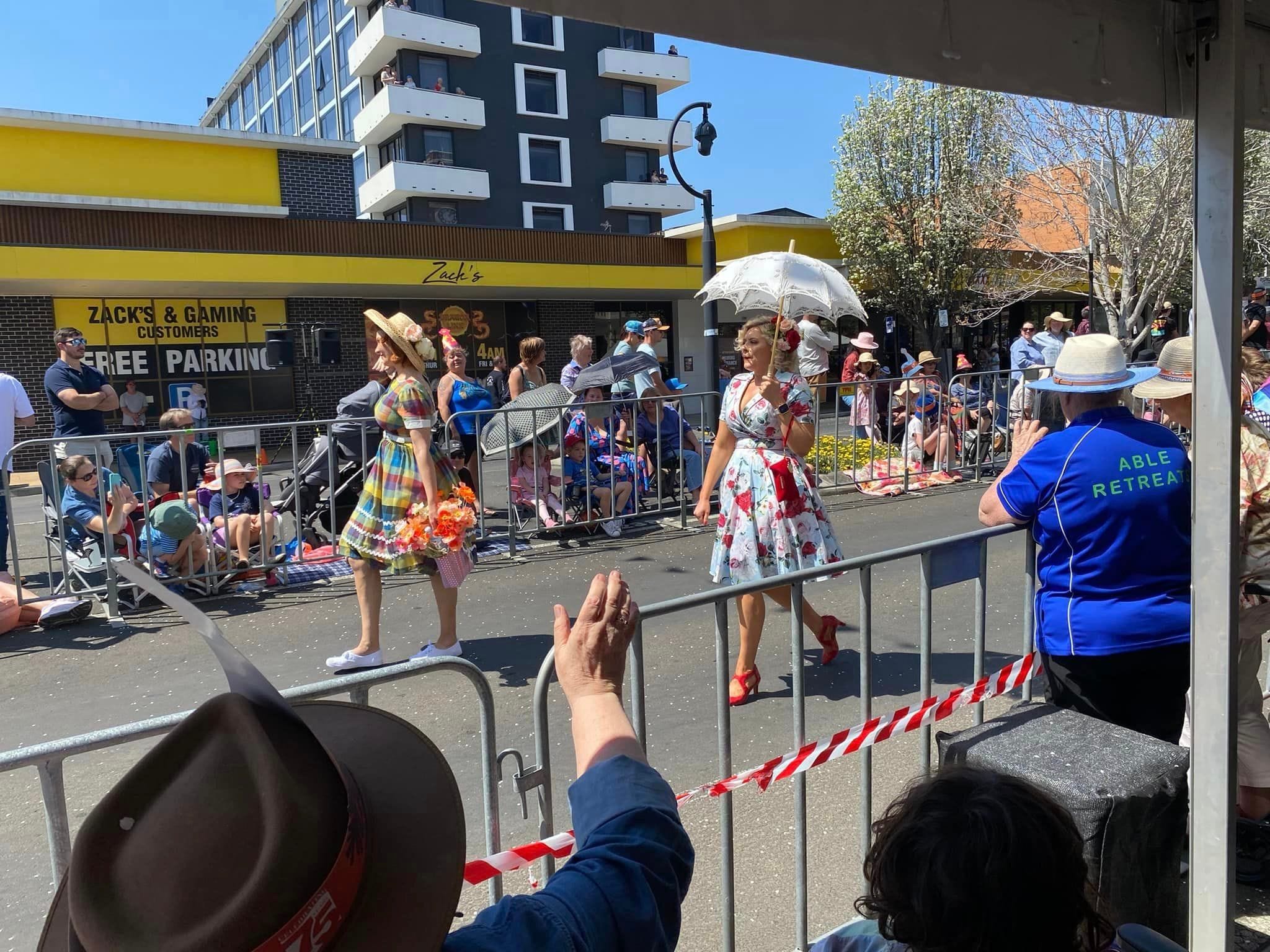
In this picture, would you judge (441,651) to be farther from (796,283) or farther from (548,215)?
(548,215)

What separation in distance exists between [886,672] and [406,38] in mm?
38746

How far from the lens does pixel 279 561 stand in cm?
727

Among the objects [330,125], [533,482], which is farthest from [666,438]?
[330,125]

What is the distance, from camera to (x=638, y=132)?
141 ft

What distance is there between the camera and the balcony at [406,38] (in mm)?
37281

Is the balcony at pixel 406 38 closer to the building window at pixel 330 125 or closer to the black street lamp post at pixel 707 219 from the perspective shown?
the building window at pixel 330 125

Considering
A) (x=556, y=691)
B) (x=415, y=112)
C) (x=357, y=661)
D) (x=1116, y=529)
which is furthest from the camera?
(x=415, y=112)

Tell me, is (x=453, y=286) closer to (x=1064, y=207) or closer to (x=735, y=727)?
(x=1064, y=207)

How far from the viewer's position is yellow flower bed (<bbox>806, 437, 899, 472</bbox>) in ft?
35.5

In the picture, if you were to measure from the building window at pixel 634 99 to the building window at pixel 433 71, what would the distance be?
8.34 metres

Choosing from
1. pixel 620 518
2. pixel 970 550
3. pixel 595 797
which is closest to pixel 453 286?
pixel 620 518

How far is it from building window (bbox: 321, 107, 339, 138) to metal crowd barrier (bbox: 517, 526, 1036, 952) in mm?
49337

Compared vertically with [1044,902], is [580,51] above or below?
above

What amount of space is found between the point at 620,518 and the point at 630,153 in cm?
3840
